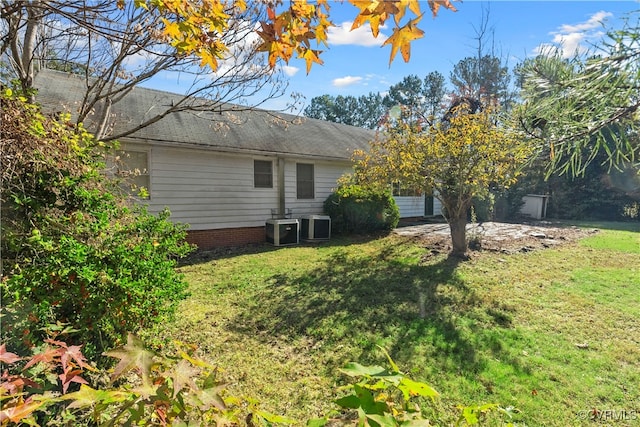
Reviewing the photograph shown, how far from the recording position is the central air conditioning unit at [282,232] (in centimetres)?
1002

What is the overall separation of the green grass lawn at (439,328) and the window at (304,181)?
14.1ft

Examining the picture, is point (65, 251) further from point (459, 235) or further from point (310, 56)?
point (459, 235)

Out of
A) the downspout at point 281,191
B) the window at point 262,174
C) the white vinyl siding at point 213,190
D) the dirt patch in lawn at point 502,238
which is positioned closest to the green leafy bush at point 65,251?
the white vinyl siding at point 213,190

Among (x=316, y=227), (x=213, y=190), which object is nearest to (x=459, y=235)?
(x=316, y=227)

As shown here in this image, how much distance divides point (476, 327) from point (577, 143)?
2799 mm

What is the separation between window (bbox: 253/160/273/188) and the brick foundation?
142 cm

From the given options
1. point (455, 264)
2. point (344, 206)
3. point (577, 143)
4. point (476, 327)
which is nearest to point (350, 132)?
point (344, 206)

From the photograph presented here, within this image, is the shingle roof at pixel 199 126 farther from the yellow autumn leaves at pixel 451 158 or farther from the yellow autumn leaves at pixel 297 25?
the yellow autumn leaves at pixel 297 25

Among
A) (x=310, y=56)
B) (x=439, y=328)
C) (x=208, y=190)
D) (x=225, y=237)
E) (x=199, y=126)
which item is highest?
(x=199, y=126)

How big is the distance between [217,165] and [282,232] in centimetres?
273

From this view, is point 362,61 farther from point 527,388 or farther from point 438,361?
point 527,388

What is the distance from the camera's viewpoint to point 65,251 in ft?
7.77

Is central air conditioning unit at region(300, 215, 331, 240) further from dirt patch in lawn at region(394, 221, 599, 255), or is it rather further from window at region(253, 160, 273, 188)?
dirt patch in lawn at region(394, 221, 599, 255)

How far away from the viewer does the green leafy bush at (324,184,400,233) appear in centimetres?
1111
